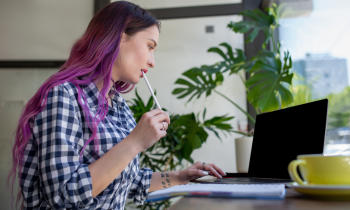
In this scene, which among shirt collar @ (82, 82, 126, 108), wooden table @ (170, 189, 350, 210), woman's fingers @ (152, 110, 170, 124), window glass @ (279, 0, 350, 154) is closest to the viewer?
wooden table @ (170, 189, 350, 210)

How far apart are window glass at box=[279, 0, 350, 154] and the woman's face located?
3.30 feet

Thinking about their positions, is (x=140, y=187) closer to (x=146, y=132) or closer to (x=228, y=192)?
(x=146, y=132)

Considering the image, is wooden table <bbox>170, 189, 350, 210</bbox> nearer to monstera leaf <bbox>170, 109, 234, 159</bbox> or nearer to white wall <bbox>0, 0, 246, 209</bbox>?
monstera leaf <bbox>170, 109, 234, 159</bbox>

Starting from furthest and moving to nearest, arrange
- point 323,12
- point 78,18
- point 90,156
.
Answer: point 78,18
point 323,12
point 90,156

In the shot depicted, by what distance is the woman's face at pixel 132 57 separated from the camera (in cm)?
104

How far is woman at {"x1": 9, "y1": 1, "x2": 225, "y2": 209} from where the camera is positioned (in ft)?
2.42

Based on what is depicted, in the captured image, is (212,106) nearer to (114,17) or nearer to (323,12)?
(323,12)

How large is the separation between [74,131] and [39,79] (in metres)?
2.25

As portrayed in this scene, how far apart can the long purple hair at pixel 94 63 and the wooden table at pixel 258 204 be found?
462 millimetres

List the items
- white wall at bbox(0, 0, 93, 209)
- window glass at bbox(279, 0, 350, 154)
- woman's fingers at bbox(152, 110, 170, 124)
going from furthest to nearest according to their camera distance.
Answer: white wall at bbox(0, 0, 93, 209)
window glass at bbox(279, 0, 350, 154)
woman's fingers at bbox(152, 110, 170, 124)

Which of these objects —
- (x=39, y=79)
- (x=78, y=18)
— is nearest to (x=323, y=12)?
(x=78, y=18)

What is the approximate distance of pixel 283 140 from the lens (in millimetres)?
954

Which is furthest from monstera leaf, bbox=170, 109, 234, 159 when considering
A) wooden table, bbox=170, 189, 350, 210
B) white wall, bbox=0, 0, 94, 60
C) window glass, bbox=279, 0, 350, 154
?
wooden table, bbox=170, 189, 350, 210

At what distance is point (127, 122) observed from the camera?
1136 mm
